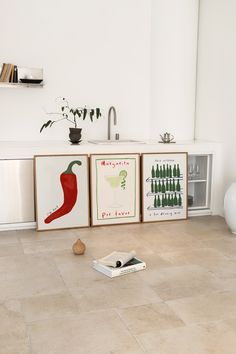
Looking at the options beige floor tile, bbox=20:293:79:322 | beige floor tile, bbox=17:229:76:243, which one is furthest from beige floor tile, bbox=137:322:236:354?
beige floor tile, bbox=17:229:76:243

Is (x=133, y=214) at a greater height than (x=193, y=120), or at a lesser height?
lesser

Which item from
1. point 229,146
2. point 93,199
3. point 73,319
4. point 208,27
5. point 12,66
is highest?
point 208,27

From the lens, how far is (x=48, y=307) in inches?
115

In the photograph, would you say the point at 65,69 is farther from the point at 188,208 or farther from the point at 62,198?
the point at 188,208

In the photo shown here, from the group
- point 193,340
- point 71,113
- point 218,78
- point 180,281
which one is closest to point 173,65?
point 218,78

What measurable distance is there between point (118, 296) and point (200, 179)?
2.68 m

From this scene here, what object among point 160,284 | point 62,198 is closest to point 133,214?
point 62,198

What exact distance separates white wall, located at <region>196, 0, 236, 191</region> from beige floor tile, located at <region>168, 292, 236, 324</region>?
2.33 metres

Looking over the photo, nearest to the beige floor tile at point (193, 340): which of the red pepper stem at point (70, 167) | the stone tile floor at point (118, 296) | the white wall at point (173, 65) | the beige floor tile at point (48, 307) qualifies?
the stone tile floor at point (118, 296)

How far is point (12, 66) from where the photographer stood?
4.96 meters

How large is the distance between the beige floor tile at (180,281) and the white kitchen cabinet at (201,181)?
72.2 inches

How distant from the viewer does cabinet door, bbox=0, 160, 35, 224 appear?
4.59m

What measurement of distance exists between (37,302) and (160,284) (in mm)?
898

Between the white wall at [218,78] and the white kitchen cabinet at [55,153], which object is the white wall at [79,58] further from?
the white wall at [218,78]
